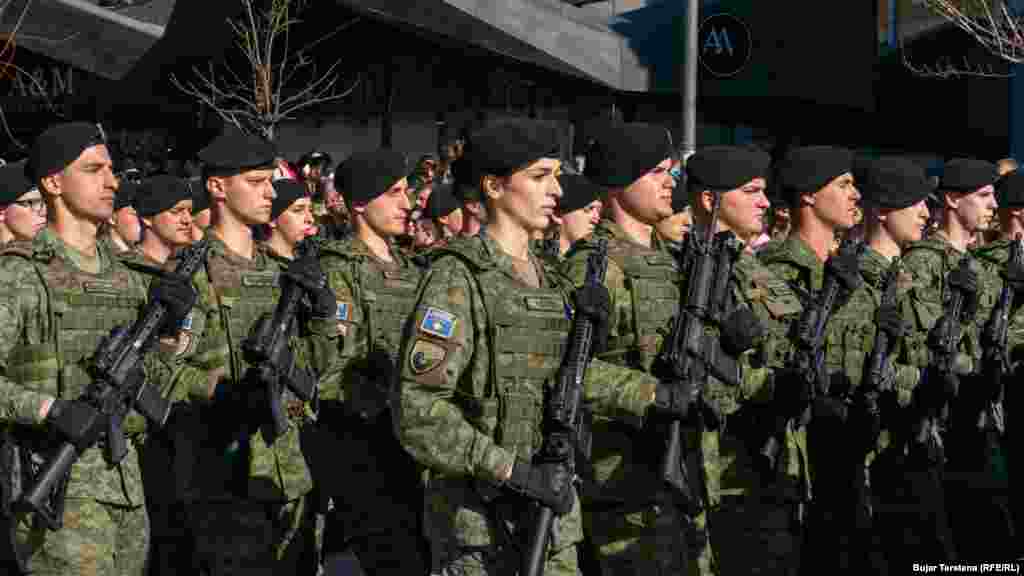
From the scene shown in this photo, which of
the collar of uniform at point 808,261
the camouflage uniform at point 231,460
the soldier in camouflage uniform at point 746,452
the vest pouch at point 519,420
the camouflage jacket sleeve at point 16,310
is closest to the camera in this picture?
the vest pouch at point 519,420

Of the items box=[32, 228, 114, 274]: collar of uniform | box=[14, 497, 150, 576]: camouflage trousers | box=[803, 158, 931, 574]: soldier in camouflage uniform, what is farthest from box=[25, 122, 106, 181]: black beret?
box=[803, 158, 931, 574]: soldier in camouflage uniform

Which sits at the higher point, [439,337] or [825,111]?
[825,111]

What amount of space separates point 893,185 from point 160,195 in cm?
385

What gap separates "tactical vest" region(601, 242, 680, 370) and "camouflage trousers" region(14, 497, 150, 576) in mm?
1967

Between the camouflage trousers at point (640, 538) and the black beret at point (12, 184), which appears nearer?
the camouflage trousers at point (640, 538)

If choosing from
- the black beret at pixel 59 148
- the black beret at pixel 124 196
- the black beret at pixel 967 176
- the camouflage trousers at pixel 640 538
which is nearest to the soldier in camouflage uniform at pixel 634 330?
the camouflage trousers at pixel 640 538

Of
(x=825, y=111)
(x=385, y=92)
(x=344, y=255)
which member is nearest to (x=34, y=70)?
(x=385, y=92)

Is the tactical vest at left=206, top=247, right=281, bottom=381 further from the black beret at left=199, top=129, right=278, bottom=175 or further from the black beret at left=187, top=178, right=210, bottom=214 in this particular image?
the black beret at left=187, top=178, right=210, bottom=214

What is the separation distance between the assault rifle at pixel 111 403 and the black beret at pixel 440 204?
192 inches

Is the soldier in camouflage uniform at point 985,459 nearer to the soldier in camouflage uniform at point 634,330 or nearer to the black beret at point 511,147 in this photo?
the soldier in camouflage uniform at point 634,330

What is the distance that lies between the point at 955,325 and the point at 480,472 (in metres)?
3.71

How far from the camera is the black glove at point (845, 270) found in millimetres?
7316

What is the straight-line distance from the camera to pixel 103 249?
266 inches

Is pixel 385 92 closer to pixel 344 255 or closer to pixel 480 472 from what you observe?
pixel 344 255
